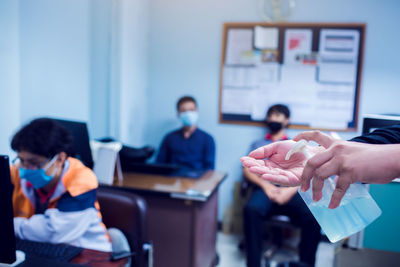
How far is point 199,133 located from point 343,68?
149cm

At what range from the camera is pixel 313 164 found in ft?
2.25

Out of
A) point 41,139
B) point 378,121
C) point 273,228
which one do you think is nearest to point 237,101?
point 273,228

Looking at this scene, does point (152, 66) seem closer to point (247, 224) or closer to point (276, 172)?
point (247, 224)

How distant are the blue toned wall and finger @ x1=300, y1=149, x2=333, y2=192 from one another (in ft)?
8.39

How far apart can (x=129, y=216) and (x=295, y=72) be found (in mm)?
2288

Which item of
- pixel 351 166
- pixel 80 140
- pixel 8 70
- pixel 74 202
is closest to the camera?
pixel 351 166

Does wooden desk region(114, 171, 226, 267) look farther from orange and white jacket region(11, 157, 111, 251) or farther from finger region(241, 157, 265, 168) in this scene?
finger region(241, 157, 265, 168)

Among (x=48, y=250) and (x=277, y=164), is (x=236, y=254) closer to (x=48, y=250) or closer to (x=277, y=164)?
(x=48, y=250)

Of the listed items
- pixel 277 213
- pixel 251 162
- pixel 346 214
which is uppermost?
pixel 251 162

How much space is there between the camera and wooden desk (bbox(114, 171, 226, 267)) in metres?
2.00

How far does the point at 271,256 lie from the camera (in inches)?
108

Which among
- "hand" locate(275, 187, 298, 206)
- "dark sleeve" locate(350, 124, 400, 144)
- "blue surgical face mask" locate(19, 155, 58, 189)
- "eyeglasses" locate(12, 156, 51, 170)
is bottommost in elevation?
"hand" locate(275, 187, 298, 206)

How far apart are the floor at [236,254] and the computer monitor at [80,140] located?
140cm

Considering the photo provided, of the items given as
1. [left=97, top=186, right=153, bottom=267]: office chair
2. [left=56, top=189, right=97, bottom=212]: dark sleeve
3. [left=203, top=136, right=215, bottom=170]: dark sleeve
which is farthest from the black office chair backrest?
[left=203, top=136, right=215, bottom=170]: dark sleeve
